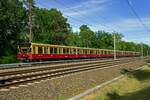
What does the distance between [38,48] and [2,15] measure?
49.5 ft

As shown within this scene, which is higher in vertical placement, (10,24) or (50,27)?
(50,27)

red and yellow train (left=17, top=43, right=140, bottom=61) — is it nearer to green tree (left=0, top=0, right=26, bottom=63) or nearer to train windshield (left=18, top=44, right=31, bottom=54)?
train windshield (left=18, top=44, right=31, bottom=54)

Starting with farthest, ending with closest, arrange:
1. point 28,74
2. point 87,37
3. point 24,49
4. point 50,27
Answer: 1. point 87,37
2. point 50,27
3. point 24,49
4. point 28,74

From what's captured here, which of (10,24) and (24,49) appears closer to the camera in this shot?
(24,49)

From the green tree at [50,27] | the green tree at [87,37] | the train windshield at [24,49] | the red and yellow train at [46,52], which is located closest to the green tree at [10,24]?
the train windshield at [24,49]

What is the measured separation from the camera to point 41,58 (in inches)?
1668

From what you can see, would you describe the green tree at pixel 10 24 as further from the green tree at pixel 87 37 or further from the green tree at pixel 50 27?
the green tree at pixel 87 37

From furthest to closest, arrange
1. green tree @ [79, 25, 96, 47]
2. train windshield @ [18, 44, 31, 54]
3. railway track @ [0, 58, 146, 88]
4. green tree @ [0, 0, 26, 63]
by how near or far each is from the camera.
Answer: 1. green tree @ [79, 25, 96, 47]
2. green tree @ [0, 0, 26, 63]
3. train windshield @ [18, 44, 31, 54]
4. railway track @ [0, 58, 146, 88]

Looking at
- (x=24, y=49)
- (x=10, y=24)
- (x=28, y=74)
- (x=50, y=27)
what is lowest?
(x=28, y=74)

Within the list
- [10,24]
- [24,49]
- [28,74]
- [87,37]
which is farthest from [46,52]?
[87,37]

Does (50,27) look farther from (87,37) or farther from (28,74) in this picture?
(28,74)

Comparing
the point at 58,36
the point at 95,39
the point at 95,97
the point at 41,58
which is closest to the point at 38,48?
the point at 41,58

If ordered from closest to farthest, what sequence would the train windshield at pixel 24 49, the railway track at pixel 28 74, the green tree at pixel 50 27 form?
the railway track at pixel 28 74 < the train windshield at pixel 24 49 < the green tree at pixel 50 27

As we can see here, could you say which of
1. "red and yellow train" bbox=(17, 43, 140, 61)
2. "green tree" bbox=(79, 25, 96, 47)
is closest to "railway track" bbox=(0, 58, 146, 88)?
"red and yellow train" bbox=(17, 43, 140, 61)
